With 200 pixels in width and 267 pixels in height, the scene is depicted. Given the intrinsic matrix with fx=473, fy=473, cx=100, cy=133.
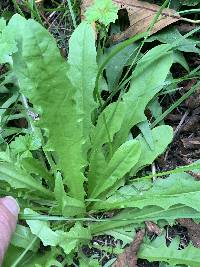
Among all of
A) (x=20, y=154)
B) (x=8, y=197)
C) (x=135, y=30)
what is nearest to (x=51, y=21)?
(x=135, y=30)

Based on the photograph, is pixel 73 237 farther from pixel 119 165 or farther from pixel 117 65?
pixel 117 65

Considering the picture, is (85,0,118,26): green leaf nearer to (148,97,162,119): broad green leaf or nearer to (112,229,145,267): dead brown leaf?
(148,97,162,119): broad green leaf

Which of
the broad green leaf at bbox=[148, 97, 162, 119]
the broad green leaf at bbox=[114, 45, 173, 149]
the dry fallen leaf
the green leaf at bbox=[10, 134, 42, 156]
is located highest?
the dry fallen leaf

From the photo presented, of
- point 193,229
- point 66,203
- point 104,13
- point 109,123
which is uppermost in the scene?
point 104,13

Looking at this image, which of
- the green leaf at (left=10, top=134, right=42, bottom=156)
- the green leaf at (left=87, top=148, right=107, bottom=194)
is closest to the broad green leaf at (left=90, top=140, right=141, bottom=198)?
the green leaf at (left=87, top=148, right=107, bottom=194)

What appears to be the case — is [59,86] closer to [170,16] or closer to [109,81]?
[109,81]

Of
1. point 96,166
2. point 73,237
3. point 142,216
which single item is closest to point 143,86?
point 96,166

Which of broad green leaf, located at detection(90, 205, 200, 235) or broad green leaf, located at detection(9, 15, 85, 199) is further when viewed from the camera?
broad green leaf, located at detection(90, 205, 200, 235)
